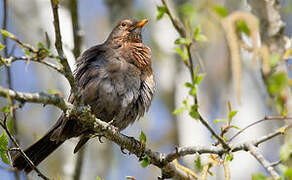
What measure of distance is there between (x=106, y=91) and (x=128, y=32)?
1.41 metres

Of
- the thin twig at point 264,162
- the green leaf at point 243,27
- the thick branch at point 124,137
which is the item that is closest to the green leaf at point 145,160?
the thick branch at point 124,137

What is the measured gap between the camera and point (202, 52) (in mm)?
9164

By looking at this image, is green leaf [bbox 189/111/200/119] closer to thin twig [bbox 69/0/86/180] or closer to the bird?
the bird

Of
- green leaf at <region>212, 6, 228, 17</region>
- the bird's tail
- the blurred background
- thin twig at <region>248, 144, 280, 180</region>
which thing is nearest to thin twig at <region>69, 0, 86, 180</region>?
the blurred background

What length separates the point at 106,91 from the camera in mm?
4898

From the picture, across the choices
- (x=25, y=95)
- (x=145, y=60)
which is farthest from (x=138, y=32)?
(x=25, y=95)

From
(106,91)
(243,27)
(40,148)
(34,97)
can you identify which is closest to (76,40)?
(106,91)

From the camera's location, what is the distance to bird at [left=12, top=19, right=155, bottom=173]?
4.92 m

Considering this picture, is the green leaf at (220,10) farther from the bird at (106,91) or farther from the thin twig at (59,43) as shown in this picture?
the thin twig at (59,43)

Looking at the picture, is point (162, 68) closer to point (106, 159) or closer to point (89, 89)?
point (106, 159)

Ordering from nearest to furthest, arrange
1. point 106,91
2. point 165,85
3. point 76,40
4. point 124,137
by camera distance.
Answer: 1. point 124,137
2. point 106,91
3. point 76,40
4. point 165,85

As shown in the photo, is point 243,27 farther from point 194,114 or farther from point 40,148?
point 40,148

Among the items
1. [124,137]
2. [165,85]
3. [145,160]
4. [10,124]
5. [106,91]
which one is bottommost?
[10,124]

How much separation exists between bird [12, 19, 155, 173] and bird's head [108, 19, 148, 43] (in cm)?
42
